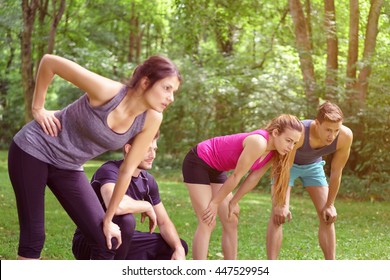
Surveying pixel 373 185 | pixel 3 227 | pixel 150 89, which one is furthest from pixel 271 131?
pixel 373 185

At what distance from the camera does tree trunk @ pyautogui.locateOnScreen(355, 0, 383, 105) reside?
13.8 meters

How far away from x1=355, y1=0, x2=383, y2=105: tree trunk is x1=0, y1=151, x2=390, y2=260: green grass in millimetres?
2394

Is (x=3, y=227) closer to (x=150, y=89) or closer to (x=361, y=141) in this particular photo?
(x=150, y=89)

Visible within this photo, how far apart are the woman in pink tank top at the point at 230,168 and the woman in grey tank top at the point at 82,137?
101cm

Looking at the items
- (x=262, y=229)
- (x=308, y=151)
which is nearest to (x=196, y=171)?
(x=308, y=151)

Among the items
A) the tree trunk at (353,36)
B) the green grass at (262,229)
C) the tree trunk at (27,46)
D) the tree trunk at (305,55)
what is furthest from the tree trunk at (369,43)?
the tree trunk at (27,46)

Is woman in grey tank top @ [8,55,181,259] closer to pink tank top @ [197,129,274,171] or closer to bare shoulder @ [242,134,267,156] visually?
bare shoulder @ [242,134,267,156]

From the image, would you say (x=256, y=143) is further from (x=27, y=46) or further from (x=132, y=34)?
(x=132, y=34)

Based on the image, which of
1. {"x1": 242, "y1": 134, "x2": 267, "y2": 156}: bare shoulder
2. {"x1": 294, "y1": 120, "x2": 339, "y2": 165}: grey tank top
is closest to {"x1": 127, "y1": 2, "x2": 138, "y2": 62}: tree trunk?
{"x1": 294, "y1": 120, "x2": 339, "y2": 165}: grey tank top

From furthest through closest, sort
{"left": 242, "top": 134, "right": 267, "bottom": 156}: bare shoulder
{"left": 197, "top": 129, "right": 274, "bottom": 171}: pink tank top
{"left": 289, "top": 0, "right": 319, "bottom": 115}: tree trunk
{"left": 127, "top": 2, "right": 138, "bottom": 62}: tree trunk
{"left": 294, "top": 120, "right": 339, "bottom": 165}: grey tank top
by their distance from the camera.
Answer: {"left": 127, "top": 2, "right": 138, "bottom": 62}: tree trunk < {"left": 289, "top": 0, "right": 319, "bottom": 115}: tree trunk < {"left": 294, "top": 120, "right": 339, "bottom": 165}: grey tank top < {"left": 197, "top": 129, "right": 274, "bottom": 171}: pink tank top < {"left": 242, "top": 134, "right": 267, "bottom": 156}: bare shoulder

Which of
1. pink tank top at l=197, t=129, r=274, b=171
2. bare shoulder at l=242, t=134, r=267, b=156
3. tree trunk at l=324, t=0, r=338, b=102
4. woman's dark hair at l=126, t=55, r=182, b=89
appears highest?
woman's dark hair at l=126, t=55, r=182, b=89

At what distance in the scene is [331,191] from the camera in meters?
5.41

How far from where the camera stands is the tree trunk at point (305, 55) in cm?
1448
